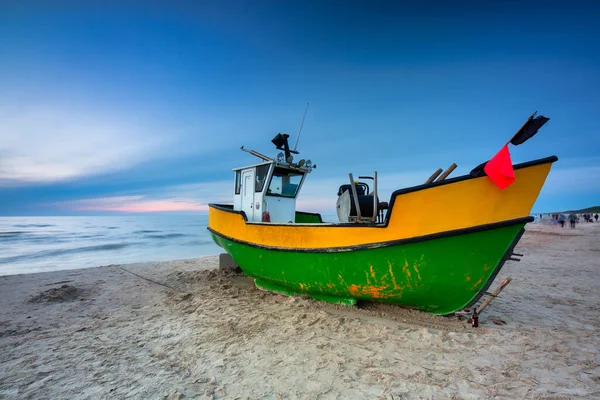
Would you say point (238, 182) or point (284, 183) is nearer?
point (284, 183)

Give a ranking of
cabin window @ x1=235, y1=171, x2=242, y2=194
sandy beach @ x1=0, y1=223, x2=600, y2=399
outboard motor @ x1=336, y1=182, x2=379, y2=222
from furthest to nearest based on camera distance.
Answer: cabin window @ x1=235, y1=171, x2=242, y2=194 < outboard motor @ x1=336, y1=182, x2=379, y2=222 < sandy beach @ x1=0, y1=223, x2=600, y2=399

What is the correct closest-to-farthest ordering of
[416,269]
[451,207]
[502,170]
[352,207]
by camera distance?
[502,170] → [451,207] → [416,269] → [352,207]

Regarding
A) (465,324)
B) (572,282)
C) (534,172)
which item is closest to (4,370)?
(465,324)

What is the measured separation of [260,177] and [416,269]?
3.88 meters

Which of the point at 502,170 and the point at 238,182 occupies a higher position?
the point at 238,182

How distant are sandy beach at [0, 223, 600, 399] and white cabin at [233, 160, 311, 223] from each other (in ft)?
5.69

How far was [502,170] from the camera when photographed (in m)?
2.95

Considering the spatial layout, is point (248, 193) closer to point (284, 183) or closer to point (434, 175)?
point (284, 183)

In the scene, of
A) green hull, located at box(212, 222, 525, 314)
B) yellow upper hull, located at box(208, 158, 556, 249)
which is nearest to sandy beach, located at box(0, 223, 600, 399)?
green hull, located at box(212, 222, 525, 314)

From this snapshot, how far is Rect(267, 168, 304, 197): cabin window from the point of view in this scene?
6285 mm

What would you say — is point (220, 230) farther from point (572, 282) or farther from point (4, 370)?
point (572, 282)

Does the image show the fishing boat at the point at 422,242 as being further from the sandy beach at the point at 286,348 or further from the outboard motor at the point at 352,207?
the sandy beach at the point at 286,348

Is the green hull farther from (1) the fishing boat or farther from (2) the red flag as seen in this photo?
(2) the red flag

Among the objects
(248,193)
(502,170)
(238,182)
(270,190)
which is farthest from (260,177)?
(502,170)
